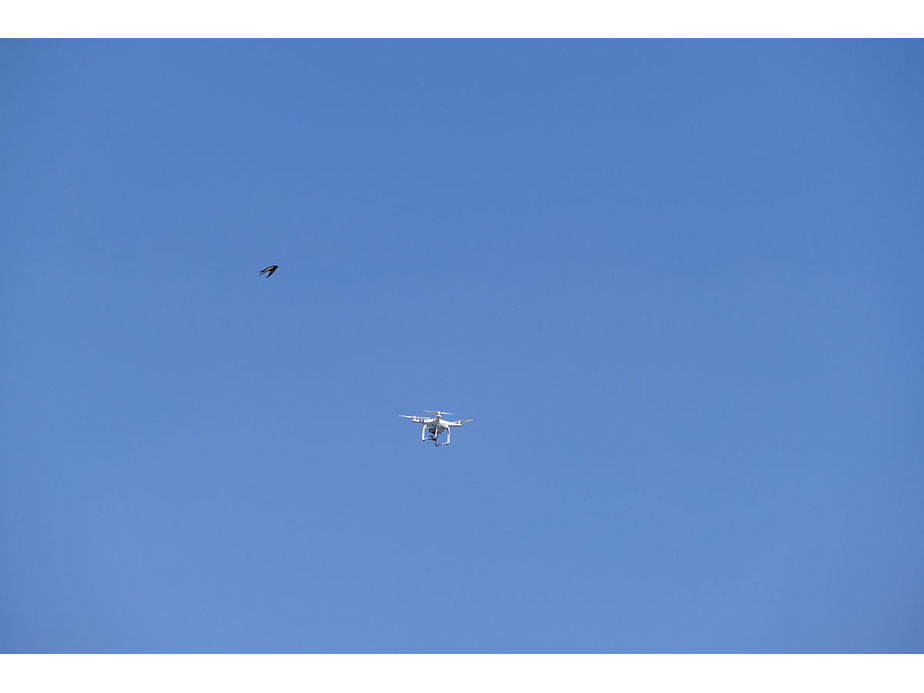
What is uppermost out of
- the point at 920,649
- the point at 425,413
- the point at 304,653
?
the point at 425,413

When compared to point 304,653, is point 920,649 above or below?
above

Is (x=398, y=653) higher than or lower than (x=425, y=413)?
lower

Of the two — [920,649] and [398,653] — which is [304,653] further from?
[920,649]

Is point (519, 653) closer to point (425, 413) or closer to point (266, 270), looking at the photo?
point (425, 413)

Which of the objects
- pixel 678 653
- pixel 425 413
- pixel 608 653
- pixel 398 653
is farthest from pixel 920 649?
pixel 425 413

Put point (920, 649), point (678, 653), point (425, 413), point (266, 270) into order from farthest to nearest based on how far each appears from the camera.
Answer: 1. point (920, 649)
2. point (678, 653)
3. point (425, 413)
4. point (266, 270)

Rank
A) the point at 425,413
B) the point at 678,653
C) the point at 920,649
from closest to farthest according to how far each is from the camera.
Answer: the point at 425,413 → the point at 678,653 → the point at 920,649

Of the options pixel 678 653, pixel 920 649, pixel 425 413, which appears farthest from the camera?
pixel 920 649

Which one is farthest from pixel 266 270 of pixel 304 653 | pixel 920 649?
pixel 920 649

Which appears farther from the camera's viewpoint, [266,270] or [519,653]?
[519,653]
